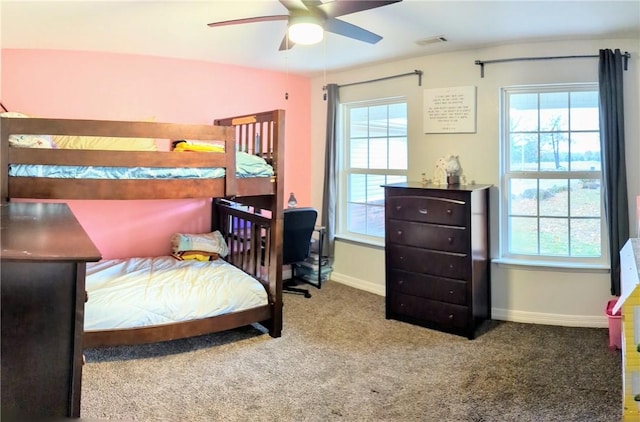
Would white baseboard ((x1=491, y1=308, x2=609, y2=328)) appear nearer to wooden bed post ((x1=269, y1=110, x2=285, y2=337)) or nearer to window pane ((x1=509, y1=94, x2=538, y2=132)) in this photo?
window pane ((x1=509, y1=94, x2=538, y2=132))

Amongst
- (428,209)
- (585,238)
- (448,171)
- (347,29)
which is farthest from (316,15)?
(585,238)

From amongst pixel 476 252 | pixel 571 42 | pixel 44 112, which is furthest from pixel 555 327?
pixel 44 112

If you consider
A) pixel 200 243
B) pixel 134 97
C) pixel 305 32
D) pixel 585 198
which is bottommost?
pixel 200 243

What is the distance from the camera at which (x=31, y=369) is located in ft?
3.33

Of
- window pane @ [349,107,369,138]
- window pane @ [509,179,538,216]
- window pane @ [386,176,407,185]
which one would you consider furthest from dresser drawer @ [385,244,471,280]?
window pane @ [349,107,369,138]

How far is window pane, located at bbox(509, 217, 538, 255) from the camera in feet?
12.2

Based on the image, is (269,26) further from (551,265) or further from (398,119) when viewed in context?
(551,265)

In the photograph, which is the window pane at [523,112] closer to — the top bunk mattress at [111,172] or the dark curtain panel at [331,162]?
the dark curtain panel at [331,162]

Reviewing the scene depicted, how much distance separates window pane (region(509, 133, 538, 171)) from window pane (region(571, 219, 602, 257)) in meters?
0.54

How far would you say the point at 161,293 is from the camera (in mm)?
3000

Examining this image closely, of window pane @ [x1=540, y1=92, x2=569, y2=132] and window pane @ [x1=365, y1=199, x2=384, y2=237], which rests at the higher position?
window pane @ [x1=540, y1=92, x2=569, y2=132]

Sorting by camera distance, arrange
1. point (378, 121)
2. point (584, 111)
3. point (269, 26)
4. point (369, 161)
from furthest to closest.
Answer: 1. point (369, 161)
2. point (378, 121)
3. point (584, 111)
4. point (269, 26)

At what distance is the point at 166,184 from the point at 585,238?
306 centimetres

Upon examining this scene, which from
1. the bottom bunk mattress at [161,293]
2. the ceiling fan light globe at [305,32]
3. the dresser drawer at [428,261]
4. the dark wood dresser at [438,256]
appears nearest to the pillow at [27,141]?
the bottom bunk mattress at [161,293]
